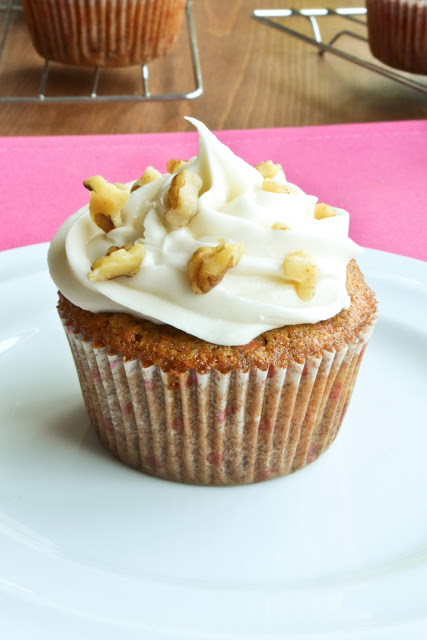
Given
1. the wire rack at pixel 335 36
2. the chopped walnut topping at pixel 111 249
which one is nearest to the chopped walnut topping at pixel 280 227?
the chopped walnut topping at pixel 111 249

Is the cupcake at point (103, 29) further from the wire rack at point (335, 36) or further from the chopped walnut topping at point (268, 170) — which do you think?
the chopped walnut topping at point (268, 170)

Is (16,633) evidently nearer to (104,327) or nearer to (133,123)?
(104,327)

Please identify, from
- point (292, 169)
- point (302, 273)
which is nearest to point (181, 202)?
point (302, 273)

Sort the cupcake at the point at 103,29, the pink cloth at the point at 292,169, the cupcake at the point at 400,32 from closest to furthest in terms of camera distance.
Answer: the pink cloth at the point at 292,169
the cupcake at the point at 103,29
the cupcake at the point at 400,32

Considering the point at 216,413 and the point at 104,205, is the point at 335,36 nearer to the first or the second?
the point at 104,205

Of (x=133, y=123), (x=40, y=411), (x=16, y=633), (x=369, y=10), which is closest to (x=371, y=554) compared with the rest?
(x=16, y=633)
